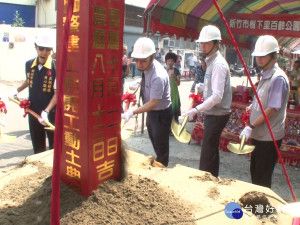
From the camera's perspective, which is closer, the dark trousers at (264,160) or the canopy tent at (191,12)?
the dark trousers at (264,160)

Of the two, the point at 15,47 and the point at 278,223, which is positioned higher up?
the point at 15,47

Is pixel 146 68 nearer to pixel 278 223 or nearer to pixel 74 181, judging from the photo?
pixel 74 181

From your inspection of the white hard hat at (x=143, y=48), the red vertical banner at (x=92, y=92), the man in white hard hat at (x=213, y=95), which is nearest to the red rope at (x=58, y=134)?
the red vertical banner at (x=92, y=92)

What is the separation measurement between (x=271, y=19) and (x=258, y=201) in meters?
4.46

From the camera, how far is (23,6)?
16.0 m

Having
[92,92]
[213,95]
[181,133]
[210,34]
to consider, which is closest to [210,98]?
[213,95]

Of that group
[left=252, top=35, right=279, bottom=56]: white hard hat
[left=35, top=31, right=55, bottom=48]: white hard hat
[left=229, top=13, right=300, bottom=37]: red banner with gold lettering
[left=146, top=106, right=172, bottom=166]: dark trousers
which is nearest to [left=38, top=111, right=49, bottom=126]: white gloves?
[left=35, top=31, right=55, bottom=48]: white hard hat

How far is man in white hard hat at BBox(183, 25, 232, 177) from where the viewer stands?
2.66m

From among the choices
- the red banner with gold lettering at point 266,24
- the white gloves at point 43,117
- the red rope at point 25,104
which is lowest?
the white gloves at point 43,117

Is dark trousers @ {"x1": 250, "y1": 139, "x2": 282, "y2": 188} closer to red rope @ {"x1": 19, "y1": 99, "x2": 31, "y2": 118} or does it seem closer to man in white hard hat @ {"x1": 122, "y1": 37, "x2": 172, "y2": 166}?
man in white hard hat @ {"x1": 122, "y1": 37, "x2": 172, "y2": 166}

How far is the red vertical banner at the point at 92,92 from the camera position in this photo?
1472 mm

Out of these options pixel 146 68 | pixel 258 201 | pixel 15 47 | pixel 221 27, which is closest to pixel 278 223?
pixel 258 201

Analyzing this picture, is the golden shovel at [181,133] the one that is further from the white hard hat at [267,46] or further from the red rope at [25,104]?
the red rope at [25,104]

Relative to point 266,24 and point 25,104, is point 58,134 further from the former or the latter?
point 266,24
